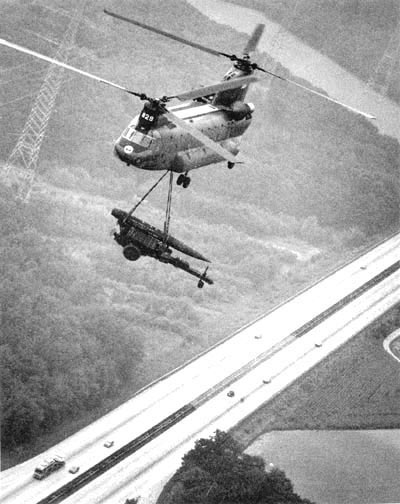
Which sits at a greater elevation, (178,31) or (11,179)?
(178,31)

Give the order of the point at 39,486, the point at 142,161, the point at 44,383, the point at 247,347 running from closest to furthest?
the point at 142,161 → the point at 39,486 → the point at 44,383 → the point at 247,347

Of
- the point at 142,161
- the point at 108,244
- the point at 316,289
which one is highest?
the point at 108,244

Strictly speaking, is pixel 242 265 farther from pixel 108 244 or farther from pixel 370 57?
pixel 370 57

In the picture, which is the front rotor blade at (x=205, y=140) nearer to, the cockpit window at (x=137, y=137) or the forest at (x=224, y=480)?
the cockpit window at (x=137, y=137)

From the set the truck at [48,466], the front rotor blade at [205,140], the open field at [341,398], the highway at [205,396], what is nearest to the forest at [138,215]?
the highway at [205,396]

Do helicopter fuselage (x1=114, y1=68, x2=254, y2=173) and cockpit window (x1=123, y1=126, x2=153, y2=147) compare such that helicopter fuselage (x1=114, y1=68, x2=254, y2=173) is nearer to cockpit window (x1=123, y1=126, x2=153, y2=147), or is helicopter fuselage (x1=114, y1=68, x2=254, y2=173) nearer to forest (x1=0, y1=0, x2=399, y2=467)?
cockpit window (x1=123, y1=126, x2=153, y2=147)

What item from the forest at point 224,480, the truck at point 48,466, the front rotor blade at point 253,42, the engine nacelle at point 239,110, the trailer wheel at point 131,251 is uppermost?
the front rotor blade at point 253,42

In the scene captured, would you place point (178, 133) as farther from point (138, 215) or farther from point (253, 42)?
point (138, 215)

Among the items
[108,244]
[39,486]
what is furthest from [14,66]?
[39,486]
